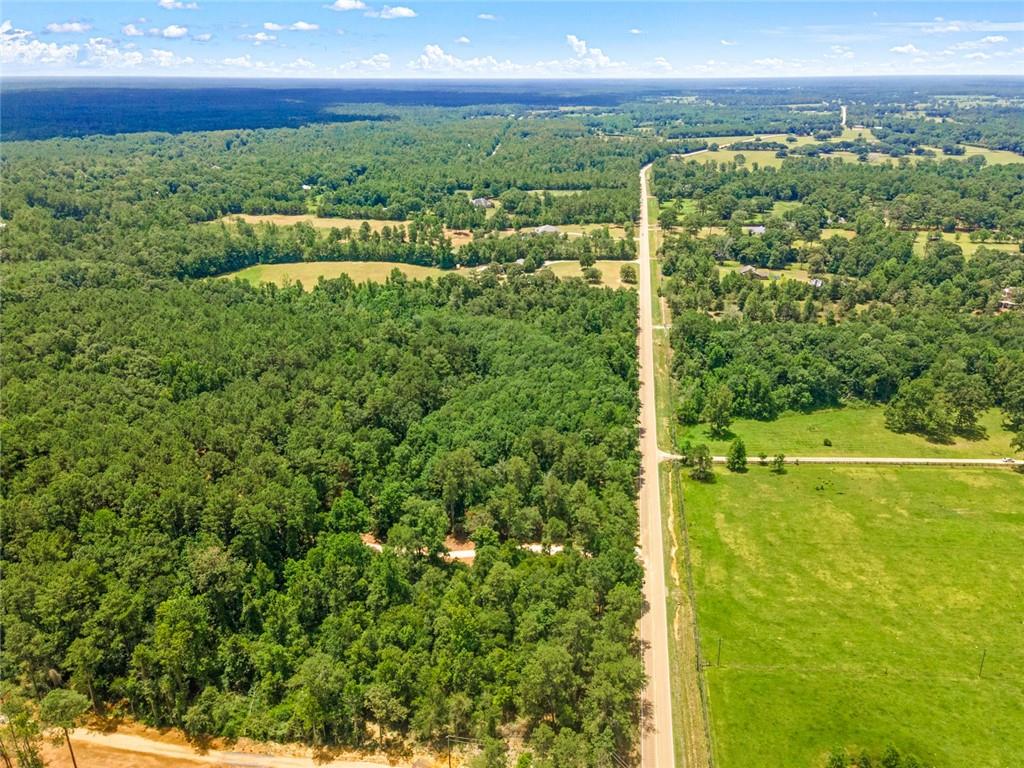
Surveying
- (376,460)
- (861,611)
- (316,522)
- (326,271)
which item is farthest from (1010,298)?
(326,271)

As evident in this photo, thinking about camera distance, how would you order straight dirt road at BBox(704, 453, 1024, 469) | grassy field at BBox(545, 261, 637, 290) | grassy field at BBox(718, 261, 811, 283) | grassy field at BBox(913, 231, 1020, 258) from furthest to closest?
grassy field at BBox(913, 231, 1020, 258), grassy field at BBox(718, 261, 811, 283), grassy field at BBox(545, 261, 637, 290), straight dirt road at BBox(704, 453, 1024, 469)

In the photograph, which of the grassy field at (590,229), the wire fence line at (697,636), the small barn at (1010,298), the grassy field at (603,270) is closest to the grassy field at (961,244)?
the small barn at (1010,298)

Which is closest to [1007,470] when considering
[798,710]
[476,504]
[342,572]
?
[798,710]

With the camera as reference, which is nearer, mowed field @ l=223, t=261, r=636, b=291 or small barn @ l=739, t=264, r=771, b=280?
small barn @ l=739, t=264, r=771, b=280

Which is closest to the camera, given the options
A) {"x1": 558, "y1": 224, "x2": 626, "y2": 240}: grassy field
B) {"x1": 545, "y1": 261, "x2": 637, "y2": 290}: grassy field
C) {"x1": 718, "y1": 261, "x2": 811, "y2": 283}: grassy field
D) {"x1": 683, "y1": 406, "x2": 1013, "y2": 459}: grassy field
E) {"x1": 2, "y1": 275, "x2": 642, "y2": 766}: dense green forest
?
{"x1": 2, "y1": 275, "x2": 642, "y2": 766}: dense green forest

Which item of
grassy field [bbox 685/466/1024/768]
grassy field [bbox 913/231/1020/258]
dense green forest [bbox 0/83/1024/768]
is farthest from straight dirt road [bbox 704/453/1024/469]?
grassy field [bbox 913/231/1020/258]

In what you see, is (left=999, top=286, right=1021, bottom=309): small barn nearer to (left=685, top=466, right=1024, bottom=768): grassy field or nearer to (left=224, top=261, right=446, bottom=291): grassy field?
(left=685, top=466, right=1024, bottom=768): grassy field
